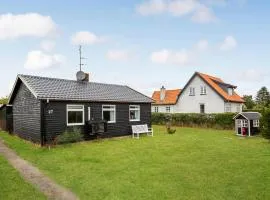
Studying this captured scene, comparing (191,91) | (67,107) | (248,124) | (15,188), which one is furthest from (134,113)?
(191,91)

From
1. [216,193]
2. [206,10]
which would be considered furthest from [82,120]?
[216,193]

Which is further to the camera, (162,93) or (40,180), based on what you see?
(162,93)

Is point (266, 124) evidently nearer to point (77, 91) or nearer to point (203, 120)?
point (203, 120)

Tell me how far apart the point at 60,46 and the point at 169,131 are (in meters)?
12.8

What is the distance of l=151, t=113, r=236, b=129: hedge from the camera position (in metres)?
29.9

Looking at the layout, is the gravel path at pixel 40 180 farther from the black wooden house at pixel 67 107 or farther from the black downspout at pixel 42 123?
the black wooden house at pixel 67 107

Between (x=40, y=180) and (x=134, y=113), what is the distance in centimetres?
1565

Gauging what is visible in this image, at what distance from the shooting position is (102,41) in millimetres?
18828

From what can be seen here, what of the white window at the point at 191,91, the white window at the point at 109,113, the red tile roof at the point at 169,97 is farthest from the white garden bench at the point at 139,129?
the red tile roof at the point at 169,97

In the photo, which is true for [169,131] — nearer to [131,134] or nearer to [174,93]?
[131,134]

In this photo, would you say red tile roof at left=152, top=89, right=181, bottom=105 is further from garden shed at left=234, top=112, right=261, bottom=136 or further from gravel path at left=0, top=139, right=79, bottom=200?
gravel path at left=0, top=139, right=79, bottom=200

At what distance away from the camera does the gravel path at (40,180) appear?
7543mm

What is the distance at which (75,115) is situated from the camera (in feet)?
63.1

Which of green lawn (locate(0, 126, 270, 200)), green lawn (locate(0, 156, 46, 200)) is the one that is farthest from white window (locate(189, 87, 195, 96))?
green lawn (locate(0, 156, 46, 200))
